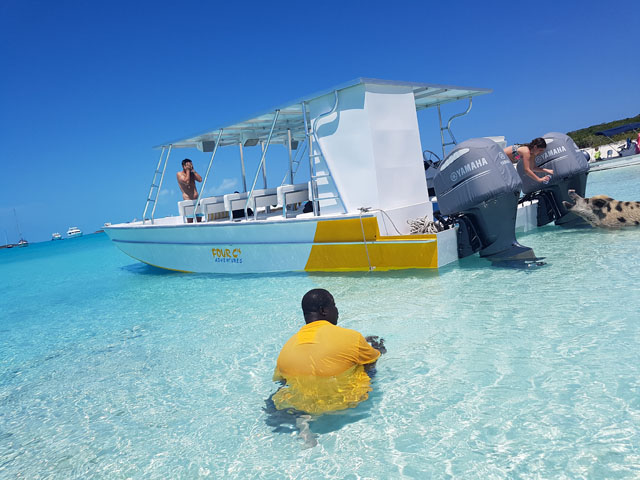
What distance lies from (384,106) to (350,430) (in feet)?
17.1

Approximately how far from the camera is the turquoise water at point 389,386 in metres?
2.43

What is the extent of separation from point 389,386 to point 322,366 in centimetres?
66

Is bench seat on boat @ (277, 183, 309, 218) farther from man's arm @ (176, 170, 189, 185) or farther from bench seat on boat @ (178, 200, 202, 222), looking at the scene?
man's arm @ (176, 170, 189, 185)

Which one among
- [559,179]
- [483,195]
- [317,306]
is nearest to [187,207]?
[483,195]

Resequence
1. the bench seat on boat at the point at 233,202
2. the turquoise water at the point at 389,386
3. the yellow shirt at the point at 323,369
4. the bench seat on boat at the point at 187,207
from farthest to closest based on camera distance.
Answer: the bench seat on boat at the point at 187,207, the bench seat on boat at the point at 233,202, the yellow shirt at the point at 323,369, the turquoise water at the point at 389,386

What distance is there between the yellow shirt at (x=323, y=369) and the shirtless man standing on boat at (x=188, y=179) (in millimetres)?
7361

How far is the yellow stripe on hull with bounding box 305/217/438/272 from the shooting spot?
20.8ft

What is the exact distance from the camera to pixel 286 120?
8914 millimetres

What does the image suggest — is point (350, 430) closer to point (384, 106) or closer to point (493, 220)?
point (493, 220)

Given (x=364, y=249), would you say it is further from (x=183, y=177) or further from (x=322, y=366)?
(x=183, y=177)

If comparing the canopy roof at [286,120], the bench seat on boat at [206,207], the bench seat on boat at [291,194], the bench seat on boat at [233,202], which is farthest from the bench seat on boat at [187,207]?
the bench seat on boat at [291,194]

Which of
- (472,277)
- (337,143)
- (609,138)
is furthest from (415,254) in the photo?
(609,138)

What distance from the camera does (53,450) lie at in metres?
3.13

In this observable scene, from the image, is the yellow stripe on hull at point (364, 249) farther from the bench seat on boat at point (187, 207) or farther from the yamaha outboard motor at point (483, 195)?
the bench seat on boat at point (187, 207)
